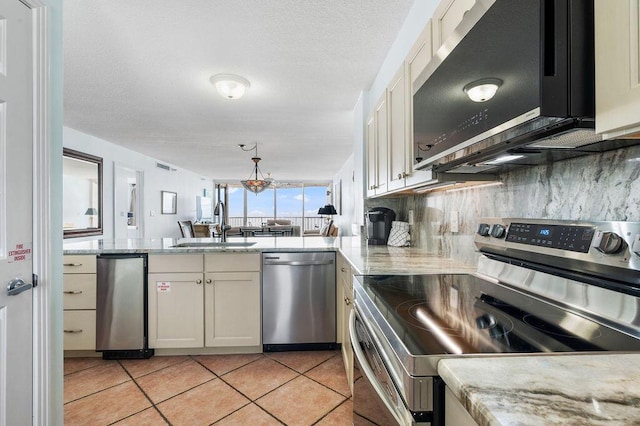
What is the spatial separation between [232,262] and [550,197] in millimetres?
2137

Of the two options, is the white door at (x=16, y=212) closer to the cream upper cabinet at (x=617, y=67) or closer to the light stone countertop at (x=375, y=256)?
the light stone countertop at (x=375, y=256)

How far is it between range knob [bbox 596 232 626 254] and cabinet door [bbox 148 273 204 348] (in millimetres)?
2441

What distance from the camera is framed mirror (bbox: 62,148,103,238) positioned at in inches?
170

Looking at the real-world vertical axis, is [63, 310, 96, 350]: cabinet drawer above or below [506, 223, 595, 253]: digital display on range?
below

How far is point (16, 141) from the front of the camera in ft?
3.74

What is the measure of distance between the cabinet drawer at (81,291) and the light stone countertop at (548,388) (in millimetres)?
2775

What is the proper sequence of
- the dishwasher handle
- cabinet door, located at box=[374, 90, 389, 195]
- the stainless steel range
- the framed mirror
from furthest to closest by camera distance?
the framed mirror
the dishwasher handle
cabinet door, located at box=[374, 90, 389, 195]
the stainless steel range

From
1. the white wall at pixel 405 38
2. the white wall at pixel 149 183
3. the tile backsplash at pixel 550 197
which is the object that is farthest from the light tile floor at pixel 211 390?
the white wall at pixel 149 183

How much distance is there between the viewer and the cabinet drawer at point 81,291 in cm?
246

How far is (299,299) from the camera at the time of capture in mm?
2588

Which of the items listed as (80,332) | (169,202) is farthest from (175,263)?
(169,202)

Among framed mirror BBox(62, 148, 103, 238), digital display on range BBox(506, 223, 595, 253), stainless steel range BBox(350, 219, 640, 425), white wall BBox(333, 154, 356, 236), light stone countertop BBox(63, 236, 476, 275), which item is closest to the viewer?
stainless steel range BBox(350, 219, 640, 425)

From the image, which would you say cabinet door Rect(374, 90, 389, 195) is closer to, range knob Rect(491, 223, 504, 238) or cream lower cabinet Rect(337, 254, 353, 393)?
cream lower cabinet Rect(337, 254, 353, 393)

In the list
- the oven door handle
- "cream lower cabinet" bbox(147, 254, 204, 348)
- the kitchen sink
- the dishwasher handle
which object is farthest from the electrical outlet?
"cream lower cabinet" bbox(147, 254, 204, 348)
